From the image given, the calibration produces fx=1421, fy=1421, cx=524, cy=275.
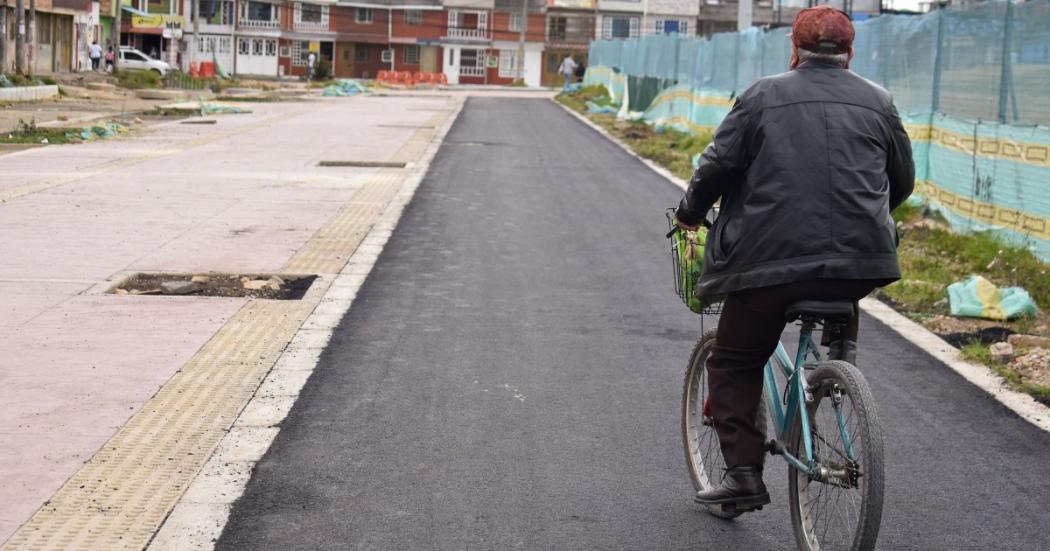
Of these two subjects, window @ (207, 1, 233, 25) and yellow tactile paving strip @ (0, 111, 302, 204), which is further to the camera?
window @ (207, 1, 233, 25)

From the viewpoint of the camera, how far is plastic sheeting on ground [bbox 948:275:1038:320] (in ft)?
32.1

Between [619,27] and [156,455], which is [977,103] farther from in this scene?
[619,27]

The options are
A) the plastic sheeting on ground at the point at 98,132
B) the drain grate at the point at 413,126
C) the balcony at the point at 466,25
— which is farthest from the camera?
the balcony at the point at 466,25

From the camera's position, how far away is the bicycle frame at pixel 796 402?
4.48 metres

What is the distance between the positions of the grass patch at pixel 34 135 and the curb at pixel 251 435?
14.7 metres

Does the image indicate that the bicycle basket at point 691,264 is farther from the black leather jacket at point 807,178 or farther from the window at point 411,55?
the window at point 411,55

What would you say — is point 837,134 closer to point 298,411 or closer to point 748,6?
point 298,411

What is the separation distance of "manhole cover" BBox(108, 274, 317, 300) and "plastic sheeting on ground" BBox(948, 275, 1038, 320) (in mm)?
4606

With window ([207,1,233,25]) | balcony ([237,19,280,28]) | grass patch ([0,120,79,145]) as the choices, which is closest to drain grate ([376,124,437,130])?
grass patch ([0,120,79,145])

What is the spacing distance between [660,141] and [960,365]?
2144cm

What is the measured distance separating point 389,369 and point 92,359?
5.10ft

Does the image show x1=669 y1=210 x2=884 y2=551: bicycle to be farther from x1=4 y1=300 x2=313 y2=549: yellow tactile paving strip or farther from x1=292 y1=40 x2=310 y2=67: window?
x1=292 y1=40 x2=310 y2=67: window

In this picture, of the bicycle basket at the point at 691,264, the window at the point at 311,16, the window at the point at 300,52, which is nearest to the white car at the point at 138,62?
the window at the point at 300,52

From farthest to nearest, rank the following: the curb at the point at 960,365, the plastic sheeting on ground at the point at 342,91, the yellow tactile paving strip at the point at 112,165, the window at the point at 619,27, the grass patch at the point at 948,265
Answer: the window at the point at 619,27 → the plastic sheeting on ground at the point at 342,91 → the yellow tactile paving strip at the point at 112,165 → the grass patch at the point at 948,265 → the curb at the point at 960,365
